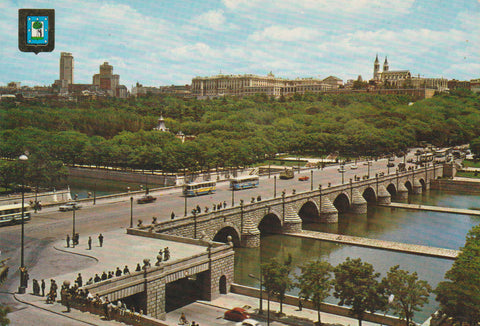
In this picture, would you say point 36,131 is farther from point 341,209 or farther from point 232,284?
point 232,284

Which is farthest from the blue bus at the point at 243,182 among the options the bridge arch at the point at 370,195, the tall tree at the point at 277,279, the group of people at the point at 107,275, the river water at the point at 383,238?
the group of people at the point at 107,275

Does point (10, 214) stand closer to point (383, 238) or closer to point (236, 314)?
point (236, 314)

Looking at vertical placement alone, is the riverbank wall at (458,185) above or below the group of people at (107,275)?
below

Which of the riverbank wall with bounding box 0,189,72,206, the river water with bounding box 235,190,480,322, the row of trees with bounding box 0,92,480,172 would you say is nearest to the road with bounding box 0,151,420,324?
the river water with bounding box 235,190,480,322

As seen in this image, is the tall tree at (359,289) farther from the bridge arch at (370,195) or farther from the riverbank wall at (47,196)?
the bridge arch at (370,195)

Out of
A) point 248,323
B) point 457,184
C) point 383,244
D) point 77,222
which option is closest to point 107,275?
point 248,323

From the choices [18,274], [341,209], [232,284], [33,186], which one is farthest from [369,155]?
[18,274]
